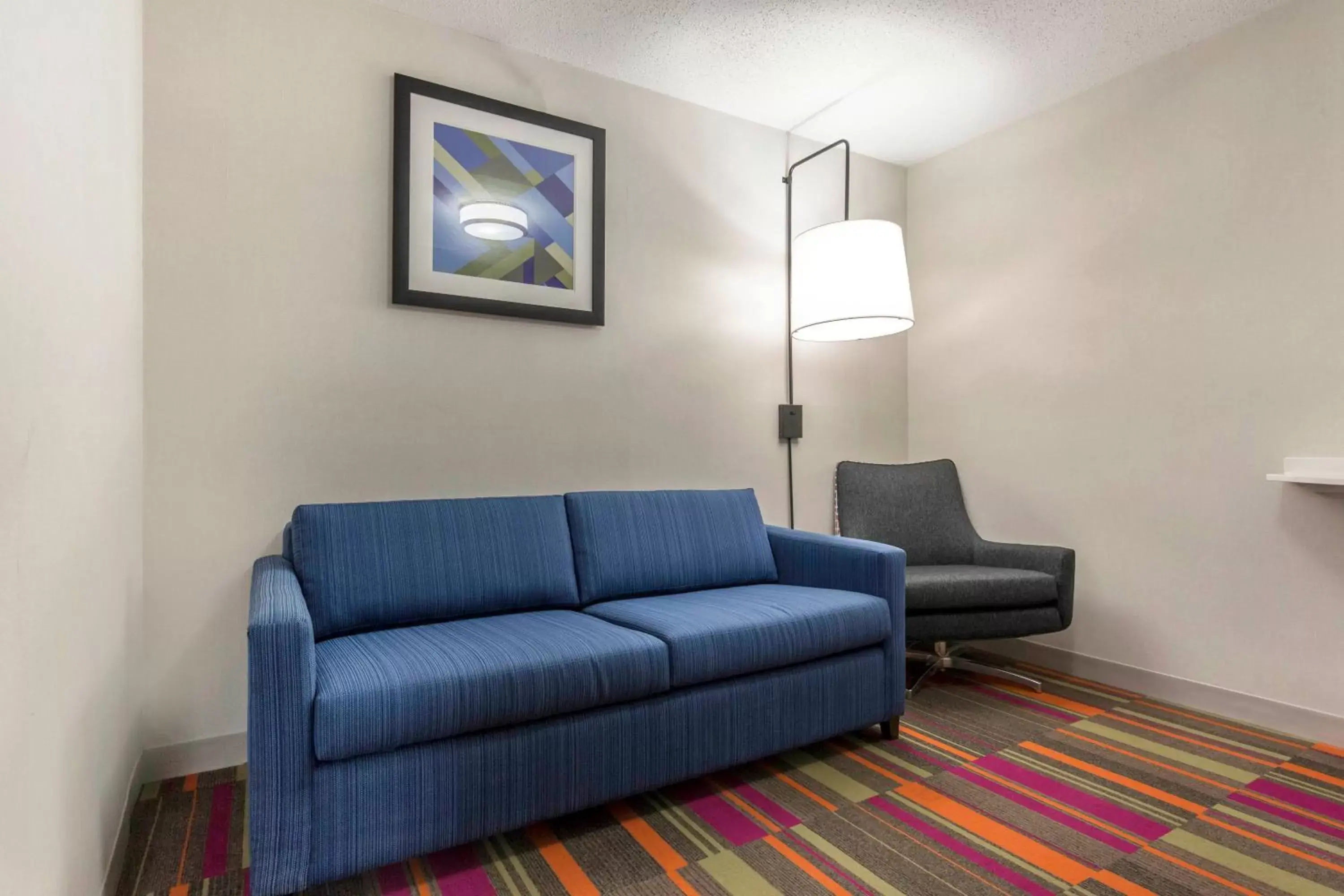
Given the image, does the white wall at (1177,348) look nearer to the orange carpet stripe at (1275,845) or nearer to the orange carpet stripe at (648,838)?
the orange carpet stripe at (1275,845)

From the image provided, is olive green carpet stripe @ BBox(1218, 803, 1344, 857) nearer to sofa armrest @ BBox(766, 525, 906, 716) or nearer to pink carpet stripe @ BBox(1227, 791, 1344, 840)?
pink carpet stripe @ BBox(1227, 791, 1344, 840)

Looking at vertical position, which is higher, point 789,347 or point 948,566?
point 789,347

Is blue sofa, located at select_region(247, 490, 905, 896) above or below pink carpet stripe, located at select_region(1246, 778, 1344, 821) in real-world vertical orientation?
above

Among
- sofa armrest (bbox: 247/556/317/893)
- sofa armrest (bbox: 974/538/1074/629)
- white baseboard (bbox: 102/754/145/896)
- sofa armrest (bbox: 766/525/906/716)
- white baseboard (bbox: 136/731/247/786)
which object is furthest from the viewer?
sofa armrest (bbox: 974/538/1074/629)

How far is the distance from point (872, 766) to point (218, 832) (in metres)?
1.69

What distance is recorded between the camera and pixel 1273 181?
251 cm

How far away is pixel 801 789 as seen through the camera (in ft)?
6.61

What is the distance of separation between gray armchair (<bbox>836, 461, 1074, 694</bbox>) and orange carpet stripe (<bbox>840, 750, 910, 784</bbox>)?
22.9 inches

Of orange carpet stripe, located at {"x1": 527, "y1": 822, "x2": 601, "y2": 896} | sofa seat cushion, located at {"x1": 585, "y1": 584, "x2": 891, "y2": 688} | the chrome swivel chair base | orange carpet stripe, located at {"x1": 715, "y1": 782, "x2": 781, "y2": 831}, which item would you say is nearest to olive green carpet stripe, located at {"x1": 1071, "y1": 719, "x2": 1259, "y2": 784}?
the chrome swivel chair base

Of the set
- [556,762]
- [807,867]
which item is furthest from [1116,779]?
[556,762]

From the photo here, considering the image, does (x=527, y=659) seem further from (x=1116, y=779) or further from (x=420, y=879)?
(x=1116, y=779)

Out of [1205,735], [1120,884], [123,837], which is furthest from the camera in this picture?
[1205,735]


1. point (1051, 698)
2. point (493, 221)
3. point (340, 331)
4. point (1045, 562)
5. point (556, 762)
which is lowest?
point (1051, 698)

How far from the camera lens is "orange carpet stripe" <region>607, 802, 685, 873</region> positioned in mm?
1647
